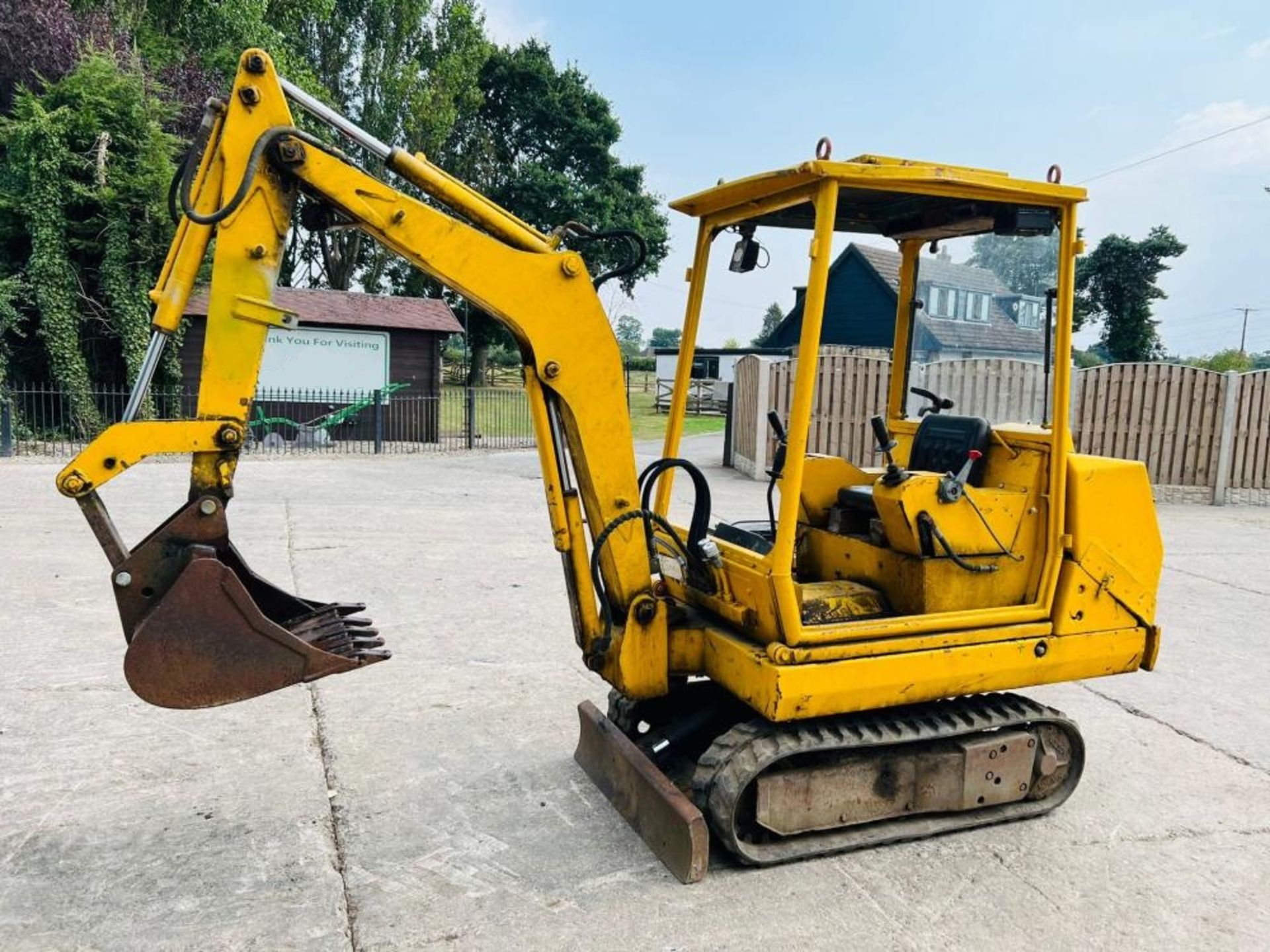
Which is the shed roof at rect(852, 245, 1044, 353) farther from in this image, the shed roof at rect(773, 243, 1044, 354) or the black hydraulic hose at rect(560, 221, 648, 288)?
the black hydraulic hose at rect(560, 221, 648, 288)

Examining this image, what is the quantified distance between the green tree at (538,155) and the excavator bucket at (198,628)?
32628 mm

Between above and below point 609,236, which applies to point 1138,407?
below

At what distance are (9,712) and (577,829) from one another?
316cm

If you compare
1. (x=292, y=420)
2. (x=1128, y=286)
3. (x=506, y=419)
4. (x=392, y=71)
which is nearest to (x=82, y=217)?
(x=292, y=420)

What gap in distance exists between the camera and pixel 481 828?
402cm

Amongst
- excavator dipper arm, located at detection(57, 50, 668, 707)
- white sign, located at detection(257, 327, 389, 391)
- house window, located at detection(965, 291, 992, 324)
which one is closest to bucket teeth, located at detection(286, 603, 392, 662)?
excavator dipper arm, located at detection(57, 50, 668, 707)

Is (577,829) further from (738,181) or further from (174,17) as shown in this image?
(174,17)

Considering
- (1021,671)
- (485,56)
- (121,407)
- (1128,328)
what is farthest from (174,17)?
(1021,671)

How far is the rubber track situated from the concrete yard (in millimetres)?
78

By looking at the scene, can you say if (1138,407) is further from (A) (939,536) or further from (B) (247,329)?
(B) (247,329)

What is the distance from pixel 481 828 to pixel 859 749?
1.56 metres

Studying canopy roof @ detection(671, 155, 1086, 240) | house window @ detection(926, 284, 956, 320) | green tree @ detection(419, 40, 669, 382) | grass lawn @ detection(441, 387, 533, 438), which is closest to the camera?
canopy roof @ detection(671, 155, 1086, 240)

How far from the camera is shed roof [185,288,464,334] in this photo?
20.6 meters

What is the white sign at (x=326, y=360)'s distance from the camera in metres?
20.2
